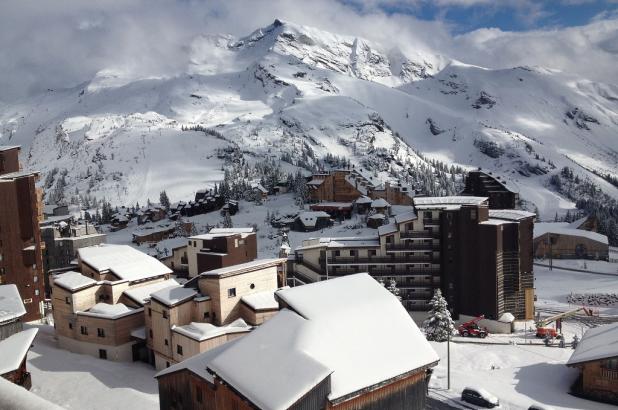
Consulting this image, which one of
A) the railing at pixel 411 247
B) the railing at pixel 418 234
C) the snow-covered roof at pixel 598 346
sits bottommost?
the snow-covered roof at pixel 598 346

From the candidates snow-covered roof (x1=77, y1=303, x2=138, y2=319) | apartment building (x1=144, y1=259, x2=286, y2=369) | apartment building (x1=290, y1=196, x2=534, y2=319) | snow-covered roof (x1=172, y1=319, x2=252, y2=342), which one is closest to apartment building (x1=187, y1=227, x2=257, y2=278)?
apartment building (x1=290, y1=196, x2=534, y2=319)

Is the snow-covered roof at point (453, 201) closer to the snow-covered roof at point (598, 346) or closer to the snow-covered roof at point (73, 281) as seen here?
the snow-covered roof at point (598, 346)

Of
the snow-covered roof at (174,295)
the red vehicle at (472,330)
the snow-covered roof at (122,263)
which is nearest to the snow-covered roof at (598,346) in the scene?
the red vehicle at (472,330)

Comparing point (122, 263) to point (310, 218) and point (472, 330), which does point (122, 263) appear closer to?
point (472, 330)

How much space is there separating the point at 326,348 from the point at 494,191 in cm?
6779

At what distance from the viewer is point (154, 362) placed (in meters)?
38.0

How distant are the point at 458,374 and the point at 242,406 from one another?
67.6ft

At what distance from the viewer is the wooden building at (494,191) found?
273 ft

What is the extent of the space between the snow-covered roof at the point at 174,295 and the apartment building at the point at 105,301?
12.7 ft

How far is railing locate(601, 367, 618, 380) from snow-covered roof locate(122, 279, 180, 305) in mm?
31292

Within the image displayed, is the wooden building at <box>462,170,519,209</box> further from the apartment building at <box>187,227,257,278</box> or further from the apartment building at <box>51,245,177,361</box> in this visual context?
the apartment building at <box>51,245,177,361</box>

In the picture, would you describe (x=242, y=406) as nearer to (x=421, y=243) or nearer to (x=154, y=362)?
(x=154, y=362)

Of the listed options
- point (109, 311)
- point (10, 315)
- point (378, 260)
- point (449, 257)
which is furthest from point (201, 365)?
point (449, 257)

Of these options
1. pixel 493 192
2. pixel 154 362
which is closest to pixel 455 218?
pixel 493 192
